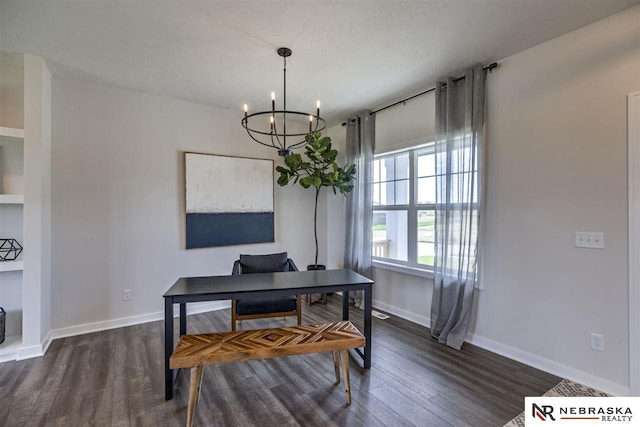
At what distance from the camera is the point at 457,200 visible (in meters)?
2.87

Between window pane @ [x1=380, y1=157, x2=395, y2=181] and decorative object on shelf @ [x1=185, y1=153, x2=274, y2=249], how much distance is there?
5.25 ft

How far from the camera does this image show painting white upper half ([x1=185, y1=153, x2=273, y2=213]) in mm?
3693

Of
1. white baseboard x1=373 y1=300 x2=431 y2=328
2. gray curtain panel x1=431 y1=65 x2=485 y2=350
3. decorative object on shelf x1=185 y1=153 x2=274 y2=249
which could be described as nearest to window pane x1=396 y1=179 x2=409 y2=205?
gray curtain panel x1=431 y1=65 x2=485 y2=350

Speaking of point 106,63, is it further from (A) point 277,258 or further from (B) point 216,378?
(B) point 216,378

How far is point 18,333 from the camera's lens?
2.84 metres

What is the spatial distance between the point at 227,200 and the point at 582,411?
384 cm

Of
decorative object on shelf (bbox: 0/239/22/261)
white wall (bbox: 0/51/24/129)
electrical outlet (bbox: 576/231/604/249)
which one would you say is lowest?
decorative object on shelf (bbox: 0/239/22/261)

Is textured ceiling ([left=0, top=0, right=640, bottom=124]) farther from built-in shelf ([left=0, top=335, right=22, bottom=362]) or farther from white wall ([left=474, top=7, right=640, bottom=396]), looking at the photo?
built-in shelf ([left=0, top=335, right=22, bottom=362])

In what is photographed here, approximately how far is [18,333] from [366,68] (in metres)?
4.28

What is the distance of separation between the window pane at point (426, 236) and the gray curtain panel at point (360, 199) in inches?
27.6

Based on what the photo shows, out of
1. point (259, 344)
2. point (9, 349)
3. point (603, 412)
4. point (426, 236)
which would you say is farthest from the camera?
point (426, 236)

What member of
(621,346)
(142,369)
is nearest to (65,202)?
(142,369)

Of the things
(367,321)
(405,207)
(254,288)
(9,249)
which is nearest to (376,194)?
(405,207)

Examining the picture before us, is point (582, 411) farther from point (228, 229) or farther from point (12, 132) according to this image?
point (12, 132)
